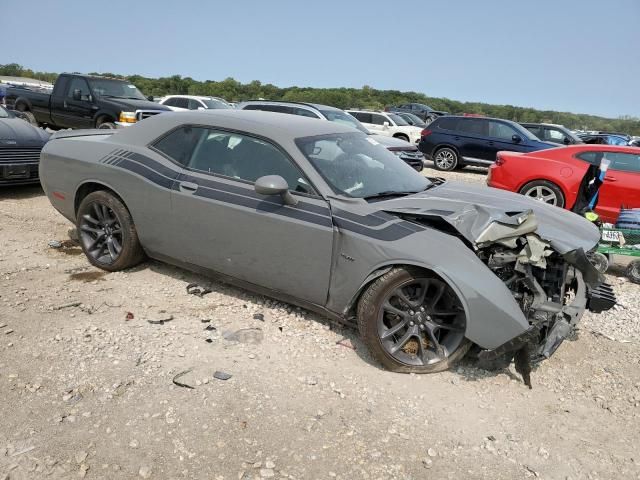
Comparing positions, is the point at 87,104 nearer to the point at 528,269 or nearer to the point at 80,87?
the point at 80,87

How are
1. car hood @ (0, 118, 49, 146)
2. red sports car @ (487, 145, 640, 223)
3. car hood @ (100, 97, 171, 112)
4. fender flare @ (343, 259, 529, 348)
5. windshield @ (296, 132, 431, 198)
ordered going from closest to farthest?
1. fender flare @ (343, 259, 529, 348)
2. windshield @ (296, 132, 431, 198)
3. car hood @ (0, 118, 49, 146)
4. red sports car @ (487, 145, 640, 223)
5. car hood @ (100, 97, 171, 112)

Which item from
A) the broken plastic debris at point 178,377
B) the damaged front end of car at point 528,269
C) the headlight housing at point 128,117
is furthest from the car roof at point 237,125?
the headlight housing at point 128,117

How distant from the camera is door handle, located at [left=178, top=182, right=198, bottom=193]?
417 cm

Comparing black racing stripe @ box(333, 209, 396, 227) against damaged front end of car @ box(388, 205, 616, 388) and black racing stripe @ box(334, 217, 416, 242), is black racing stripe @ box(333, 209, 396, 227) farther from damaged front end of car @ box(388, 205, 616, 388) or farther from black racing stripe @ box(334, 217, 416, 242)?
damaged front end of car @ box(388, 205, 616, 388)

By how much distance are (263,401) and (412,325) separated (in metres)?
1.10

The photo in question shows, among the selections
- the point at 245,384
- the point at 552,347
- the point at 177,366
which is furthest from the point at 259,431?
the point at 552,347

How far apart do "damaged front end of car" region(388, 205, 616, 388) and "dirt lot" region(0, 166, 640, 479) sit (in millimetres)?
353

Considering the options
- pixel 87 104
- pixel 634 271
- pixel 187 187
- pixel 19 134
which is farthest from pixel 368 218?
pixel 87 104

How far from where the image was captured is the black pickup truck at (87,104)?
1172 cm

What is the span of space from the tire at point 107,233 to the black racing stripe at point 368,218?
6.86ft

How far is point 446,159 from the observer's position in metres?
14.6

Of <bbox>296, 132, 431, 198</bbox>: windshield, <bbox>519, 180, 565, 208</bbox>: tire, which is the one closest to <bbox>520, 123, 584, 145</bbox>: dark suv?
<bbox>519, 180, 565, 208</bbox>: tire

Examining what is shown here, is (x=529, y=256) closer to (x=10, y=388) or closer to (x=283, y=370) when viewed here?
(x=283, y=370)

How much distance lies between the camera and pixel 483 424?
305 centimetres
